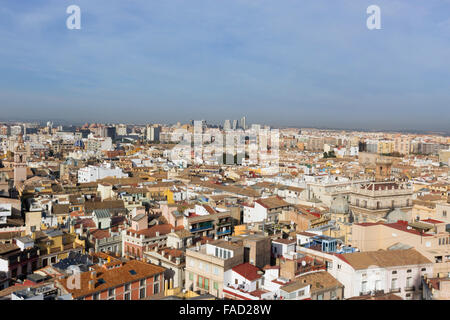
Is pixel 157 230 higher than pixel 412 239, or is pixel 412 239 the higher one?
pixel 412 239

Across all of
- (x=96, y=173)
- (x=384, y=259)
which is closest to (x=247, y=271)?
(x=384, y=259)

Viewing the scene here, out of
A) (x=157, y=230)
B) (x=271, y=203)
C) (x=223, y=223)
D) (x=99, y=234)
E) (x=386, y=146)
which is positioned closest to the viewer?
(x=157, y=230)

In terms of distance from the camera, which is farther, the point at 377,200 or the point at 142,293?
the point at 377,200

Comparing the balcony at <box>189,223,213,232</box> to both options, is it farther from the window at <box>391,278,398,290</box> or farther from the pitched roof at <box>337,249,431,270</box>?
the window at <box>391,278,398,290</box>

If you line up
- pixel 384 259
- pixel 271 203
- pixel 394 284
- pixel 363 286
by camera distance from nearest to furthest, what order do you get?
pixel 363 286, pixel 394 284, pixel 384 259, pixel 271 203

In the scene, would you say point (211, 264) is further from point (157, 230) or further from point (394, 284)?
point (394, 284)

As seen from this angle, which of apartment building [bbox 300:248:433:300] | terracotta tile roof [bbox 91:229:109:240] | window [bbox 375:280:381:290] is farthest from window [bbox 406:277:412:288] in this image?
terracotta tile roof [bbox 91:229:109:240]

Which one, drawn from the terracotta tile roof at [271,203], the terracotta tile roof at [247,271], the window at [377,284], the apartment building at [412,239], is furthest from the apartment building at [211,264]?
the terracotta tile roof at [271,203]

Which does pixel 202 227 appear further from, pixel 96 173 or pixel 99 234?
pixel 96 173

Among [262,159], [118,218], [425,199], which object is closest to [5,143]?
[262,159]

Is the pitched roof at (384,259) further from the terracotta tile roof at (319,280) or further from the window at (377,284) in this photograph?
the terracotta tile roof at (319,280)

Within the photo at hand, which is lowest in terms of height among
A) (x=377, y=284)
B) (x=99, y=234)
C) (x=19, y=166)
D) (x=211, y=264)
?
(x=99, y=234)
